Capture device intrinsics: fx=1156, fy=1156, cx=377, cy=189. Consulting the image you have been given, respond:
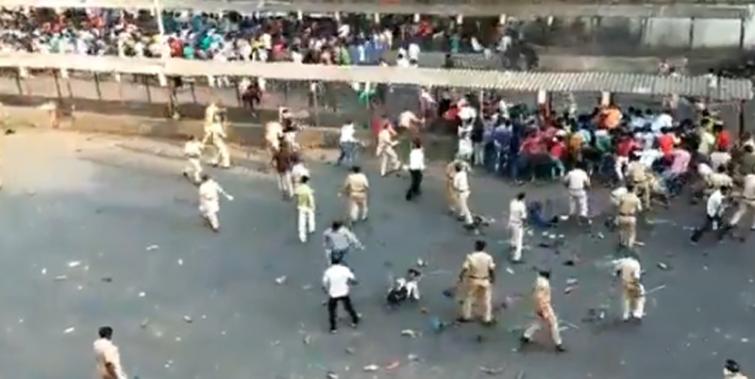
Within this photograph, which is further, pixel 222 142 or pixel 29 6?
pixel 29 6

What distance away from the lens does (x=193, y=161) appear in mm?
24859

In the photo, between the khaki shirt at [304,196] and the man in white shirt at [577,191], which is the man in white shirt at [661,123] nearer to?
the man in white shirt at [577,191]

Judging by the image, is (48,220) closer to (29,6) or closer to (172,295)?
(172,295)

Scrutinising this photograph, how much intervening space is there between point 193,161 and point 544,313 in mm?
10758

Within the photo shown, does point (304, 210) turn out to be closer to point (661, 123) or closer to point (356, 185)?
point (356, 185)

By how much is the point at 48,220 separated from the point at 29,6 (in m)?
14.7

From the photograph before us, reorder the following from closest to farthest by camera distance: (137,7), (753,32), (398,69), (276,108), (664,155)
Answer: (664,155) → (398,69) → (276,108) → (753,32) → (137,7)

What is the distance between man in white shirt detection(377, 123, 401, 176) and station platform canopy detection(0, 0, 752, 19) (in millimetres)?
8095

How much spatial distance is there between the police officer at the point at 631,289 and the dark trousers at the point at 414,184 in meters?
6.13

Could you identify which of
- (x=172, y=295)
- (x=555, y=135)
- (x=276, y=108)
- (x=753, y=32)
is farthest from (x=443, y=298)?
(x=753, y=32)

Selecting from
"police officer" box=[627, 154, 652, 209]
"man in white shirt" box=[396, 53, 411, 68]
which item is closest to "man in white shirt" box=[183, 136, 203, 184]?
"man in white shirt" box=[396, 53, 411, 68]

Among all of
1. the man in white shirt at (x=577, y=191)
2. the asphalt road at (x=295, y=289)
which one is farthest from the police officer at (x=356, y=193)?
the man in white shirt at (x=577, y=191)

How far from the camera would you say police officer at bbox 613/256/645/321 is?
676 inches

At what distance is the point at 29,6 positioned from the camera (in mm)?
36031
